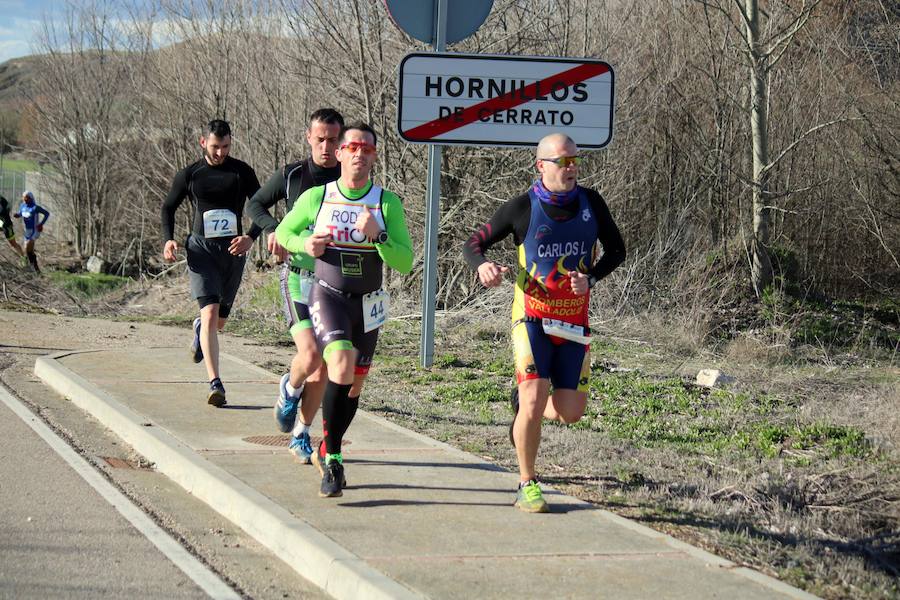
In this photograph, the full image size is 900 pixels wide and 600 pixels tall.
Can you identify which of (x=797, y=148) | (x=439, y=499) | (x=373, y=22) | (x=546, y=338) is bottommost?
(x=439, y=499)

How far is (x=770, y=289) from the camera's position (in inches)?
655

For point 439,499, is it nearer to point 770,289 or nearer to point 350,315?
point 350,315

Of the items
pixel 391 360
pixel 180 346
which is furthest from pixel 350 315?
pixel 180 346

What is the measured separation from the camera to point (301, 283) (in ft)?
23.2

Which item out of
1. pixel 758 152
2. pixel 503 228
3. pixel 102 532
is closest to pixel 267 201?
pixel 503 228

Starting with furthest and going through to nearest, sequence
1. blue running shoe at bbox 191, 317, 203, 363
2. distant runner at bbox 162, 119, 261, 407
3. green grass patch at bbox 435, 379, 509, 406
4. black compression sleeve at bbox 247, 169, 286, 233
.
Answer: green grass patch at bbox 435, 379, 509, 406
blue running shoe at bbox 191, 317, 203, 363
distant runner at bbox 162, 119, 261, 407
black compression sleeve at bbox 247, 169, 286, 233

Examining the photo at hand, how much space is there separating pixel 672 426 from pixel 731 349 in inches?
176

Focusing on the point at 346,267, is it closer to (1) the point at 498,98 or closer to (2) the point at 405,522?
(2) the point at 405,522

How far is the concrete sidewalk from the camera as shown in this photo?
192 inches

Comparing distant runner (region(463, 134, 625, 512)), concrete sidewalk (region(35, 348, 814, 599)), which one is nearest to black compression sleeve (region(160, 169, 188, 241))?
concrete sidewalk (region(35, 348, 814, 599))

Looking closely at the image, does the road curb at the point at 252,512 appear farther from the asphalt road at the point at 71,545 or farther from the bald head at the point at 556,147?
the bald head at the point at 556,147

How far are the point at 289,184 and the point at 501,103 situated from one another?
3328 mm

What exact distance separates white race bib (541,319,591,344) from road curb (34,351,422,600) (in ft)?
5.45

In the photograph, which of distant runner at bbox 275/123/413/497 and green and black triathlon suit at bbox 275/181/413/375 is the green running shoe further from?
green and black triathlon suit at bbox 275/181/413/375
